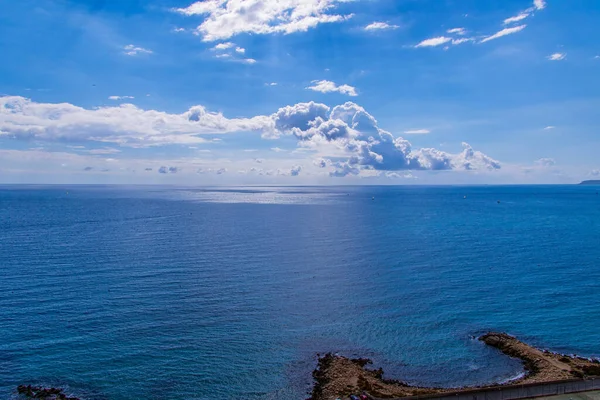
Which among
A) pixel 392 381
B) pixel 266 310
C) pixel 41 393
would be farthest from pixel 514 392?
pixel 41 393

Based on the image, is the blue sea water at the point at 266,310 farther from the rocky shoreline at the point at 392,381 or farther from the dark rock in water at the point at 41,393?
the rocky shoreline at the point at 392,381

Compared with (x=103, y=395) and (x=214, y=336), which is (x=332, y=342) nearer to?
(x=214, y=336)

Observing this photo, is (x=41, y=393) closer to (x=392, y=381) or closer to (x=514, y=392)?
(x=392, y=381)

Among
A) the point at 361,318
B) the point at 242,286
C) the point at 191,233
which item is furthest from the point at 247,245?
the point at 361,318

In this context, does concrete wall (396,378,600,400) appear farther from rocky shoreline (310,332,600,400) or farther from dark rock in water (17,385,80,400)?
dark rock in water (17,385,80,400)

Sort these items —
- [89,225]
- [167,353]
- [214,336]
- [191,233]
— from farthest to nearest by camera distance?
[89,225], [191,233], [214,336], [167,353]
